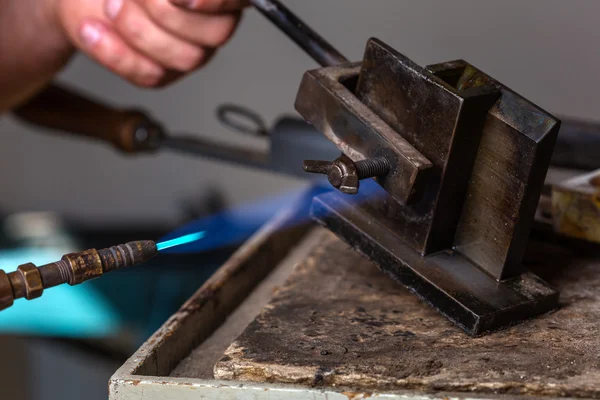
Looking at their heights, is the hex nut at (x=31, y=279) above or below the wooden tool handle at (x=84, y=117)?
above

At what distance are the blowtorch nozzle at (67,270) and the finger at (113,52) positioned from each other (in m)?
0.53

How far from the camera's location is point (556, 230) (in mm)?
982

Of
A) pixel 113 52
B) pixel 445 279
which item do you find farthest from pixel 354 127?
pixel 113 52

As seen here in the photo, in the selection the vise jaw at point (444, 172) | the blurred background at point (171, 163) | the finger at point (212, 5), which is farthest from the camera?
the blurred background at point (171, 163)

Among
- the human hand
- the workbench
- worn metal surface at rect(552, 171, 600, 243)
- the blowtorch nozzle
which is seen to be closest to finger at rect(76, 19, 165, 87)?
the human hand

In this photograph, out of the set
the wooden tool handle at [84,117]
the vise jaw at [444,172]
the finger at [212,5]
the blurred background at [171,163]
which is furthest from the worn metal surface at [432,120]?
the blurred background at [171,163]

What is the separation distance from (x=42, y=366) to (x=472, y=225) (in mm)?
2079

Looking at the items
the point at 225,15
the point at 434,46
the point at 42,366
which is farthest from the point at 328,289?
the point at 42,366

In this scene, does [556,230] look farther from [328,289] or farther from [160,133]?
[160,133]

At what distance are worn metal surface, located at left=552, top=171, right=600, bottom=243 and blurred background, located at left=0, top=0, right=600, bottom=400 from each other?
4.11 ft

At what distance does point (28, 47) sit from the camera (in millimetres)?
1259

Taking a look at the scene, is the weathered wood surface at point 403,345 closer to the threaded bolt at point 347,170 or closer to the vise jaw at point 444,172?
the vise jaw at point 444,172

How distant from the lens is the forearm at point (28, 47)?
1230 millimetres

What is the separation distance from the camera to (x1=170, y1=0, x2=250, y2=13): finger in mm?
1025
